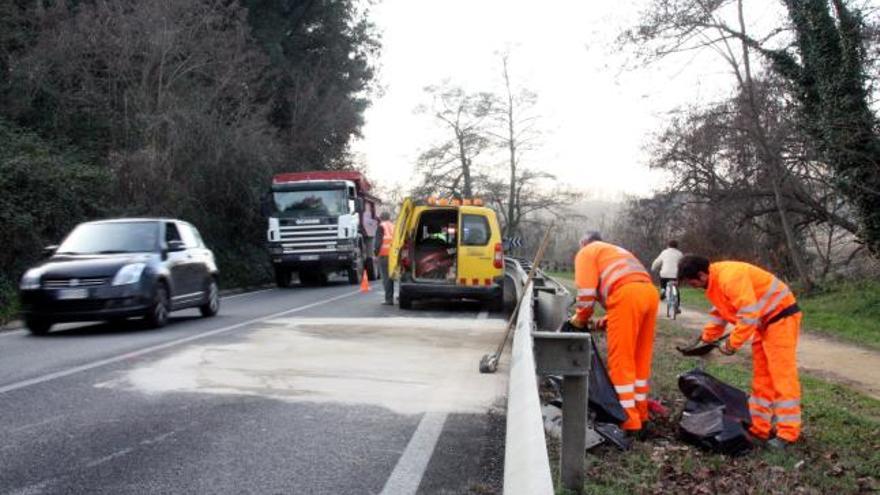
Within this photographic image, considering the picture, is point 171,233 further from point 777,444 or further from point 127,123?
point 777,444

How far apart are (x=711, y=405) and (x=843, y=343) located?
338 inches

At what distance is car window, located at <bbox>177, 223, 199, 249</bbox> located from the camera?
1348 cm

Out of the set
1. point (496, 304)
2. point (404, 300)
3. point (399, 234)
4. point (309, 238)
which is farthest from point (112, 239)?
point (309, 238)

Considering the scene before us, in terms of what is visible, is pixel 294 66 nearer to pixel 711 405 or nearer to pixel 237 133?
pixel 237 133

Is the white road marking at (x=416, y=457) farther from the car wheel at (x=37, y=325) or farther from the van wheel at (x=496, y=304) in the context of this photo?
the van wheel at (x=496, y=304)

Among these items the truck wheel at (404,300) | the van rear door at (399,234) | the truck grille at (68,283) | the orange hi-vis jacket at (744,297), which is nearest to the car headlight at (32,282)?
the truck grille at (68,283)

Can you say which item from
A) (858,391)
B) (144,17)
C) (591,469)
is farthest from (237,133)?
(591,469)

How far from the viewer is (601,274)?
6266 millimetres

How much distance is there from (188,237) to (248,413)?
327 inches

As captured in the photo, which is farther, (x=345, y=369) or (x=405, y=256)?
(x=405, y=256)

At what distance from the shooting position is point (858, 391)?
8891mm

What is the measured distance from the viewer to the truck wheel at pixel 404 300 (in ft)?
49.7

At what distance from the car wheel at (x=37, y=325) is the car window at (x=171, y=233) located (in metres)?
2.10

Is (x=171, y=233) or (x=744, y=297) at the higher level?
(x=171, y=233)
